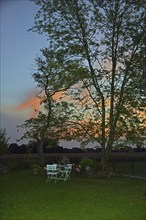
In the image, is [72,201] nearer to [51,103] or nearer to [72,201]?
[72,201]

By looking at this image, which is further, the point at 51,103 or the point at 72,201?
the point at 51,103

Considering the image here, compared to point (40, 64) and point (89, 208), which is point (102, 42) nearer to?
point (40, 64)

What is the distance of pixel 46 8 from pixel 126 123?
931cm

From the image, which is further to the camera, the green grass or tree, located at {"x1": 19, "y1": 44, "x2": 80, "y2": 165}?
tree, located at {"x1": 19, "y1": 44, "x2": 80, "y2": 165}

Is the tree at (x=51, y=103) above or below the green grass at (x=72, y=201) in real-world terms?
above

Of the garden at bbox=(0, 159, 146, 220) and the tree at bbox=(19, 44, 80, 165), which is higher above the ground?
the tree at bbox=(19, 44, 80, 165)

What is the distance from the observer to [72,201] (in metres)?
15.5

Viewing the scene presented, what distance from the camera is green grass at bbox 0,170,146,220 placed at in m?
12.5

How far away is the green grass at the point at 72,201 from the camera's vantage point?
493 inches

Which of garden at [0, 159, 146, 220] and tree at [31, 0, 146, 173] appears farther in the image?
tree at [31, 0, 146, 173]

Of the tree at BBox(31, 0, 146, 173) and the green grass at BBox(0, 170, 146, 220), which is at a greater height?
the tree at BBox(31, 0, 146, 173)

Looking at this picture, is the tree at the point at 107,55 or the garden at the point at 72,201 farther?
the tree at the point at 107,55

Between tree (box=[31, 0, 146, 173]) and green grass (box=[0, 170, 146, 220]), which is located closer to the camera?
green grass (box=[0, 170, 146, 220])

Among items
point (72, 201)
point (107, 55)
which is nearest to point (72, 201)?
point (72, 201)
